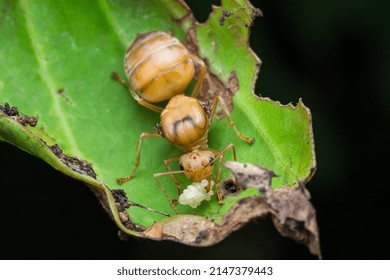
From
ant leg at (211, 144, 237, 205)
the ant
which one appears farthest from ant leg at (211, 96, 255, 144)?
ant leg at (211, 144, 237, 205)

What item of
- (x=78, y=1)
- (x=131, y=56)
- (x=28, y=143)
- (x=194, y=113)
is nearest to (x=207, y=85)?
(x=194, y=113)

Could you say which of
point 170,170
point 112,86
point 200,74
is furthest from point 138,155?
point 200,74

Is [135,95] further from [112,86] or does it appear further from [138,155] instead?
[138,155]

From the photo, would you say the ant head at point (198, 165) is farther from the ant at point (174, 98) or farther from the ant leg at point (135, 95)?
the ant leg at point (135, 95)

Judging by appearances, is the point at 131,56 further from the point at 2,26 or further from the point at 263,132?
the point at 263,132

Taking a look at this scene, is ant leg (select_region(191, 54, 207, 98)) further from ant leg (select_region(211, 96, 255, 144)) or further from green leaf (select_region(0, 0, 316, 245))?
ant leg (select_region(211, 96, 255, 144))
